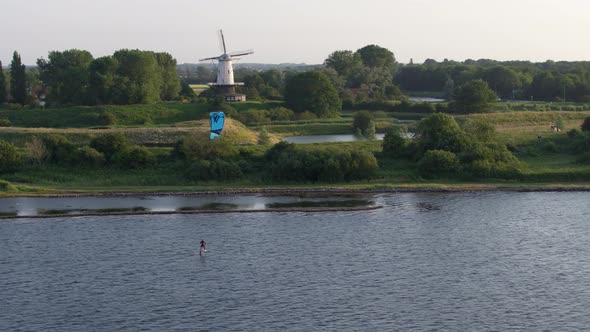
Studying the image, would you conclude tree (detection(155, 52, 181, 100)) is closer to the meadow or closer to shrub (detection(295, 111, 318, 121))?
the meadow

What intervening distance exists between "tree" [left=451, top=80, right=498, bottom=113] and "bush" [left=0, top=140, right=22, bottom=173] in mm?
74059

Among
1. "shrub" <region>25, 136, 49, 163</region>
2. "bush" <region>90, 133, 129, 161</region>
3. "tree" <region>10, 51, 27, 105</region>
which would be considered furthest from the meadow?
"tree" <region>10, 51, 27, 105</region>

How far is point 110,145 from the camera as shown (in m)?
77.1

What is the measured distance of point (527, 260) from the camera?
44.9 metres

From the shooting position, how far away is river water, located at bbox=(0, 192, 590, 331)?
36125 millimetres

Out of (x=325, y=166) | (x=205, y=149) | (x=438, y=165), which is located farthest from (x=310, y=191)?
(x=205, y=149)

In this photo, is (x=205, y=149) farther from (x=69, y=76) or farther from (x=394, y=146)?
(x=69, y=76)

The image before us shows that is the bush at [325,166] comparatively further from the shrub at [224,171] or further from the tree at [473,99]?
the tree at [473,99]

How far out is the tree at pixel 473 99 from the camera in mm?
123812

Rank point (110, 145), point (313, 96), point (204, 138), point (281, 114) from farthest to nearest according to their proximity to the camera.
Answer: point (313, 96)
point (281, 114)
point (204, 138)
point (110, 145)

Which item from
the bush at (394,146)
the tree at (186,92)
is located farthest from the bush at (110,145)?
the tree at (186,92)

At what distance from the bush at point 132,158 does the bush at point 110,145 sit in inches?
40.0

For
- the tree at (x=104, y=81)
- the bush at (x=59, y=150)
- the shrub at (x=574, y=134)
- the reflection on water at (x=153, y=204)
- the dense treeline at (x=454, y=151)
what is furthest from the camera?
the tree at (x=104, y=81)

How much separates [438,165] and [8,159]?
1582 inches
